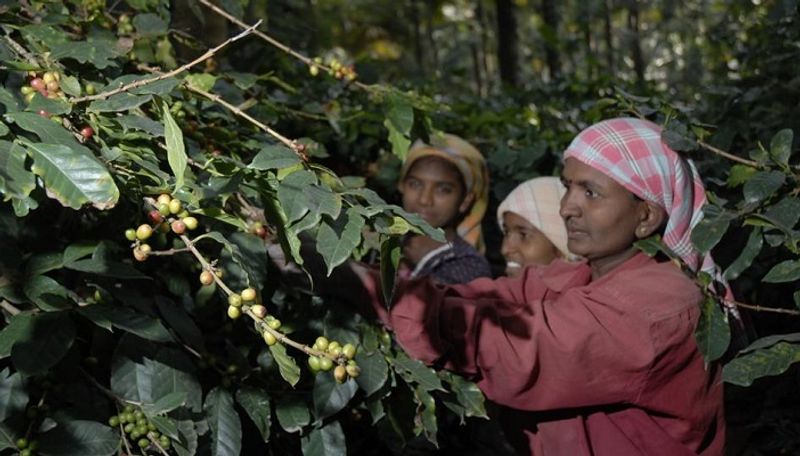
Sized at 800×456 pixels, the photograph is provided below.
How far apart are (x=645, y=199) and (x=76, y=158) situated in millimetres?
1465

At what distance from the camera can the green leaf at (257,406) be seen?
5.59 ft

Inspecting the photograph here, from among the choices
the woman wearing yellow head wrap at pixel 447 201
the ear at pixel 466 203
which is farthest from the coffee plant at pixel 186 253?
the ear at pixel 466 203

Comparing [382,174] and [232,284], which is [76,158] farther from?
[382,174]

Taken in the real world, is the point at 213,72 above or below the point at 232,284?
above

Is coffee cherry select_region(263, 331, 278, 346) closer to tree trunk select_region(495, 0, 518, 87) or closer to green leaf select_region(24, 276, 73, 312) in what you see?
green leaf select_region(24, 276, 73, 312)

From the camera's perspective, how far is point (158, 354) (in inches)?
62.9

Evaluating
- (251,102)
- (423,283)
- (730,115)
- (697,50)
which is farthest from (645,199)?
(697,50)

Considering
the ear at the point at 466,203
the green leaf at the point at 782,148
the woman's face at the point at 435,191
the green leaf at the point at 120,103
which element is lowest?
the ear at the point at 466,203

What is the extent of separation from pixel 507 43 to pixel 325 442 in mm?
7359

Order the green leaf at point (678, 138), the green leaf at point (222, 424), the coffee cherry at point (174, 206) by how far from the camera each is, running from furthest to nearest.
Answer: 1. the green leaf at point (678, 138)
2. the green leaf at point (222, 424)
3. the coffee cherry at point (174, 206)

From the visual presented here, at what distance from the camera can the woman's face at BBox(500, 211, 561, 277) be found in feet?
10.7

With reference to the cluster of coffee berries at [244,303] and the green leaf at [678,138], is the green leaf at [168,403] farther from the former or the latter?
the green leaf at [678,138]

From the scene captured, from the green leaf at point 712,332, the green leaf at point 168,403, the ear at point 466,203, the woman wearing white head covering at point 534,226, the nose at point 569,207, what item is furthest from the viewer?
the ear at point 466,203

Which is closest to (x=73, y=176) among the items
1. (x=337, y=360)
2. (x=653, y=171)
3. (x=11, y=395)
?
(x=337, y=360)
